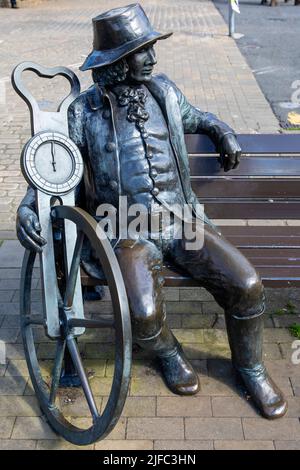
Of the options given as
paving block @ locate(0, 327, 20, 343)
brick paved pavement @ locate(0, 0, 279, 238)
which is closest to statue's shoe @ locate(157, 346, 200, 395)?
paving block @ locate(0, 327, 20, 343)

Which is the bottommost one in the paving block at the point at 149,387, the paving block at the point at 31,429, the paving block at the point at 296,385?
the paving block at the point at 296,385

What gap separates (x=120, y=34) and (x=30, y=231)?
0.97 m

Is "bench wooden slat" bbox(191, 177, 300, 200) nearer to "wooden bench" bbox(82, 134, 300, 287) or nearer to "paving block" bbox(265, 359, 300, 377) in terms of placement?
"wooden bench" bbox(82, 134, 300, 287)

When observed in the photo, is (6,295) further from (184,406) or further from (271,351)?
(271,351)

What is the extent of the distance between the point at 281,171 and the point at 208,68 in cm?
677

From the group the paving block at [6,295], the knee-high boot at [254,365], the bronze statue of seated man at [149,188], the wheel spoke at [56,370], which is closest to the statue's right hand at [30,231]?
the bronze statue of seated man at [149,188]

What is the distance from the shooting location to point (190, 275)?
2.96 m

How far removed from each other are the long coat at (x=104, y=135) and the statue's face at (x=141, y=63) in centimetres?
15

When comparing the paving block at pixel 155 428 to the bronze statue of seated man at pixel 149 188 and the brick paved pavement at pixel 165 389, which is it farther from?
the bronze statue of seated man at pixel 149 188

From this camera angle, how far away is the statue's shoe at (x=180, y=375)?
296 centimetres

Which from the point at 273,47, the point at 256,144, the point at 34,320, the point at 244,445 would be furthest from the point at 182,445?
the point at 273,47

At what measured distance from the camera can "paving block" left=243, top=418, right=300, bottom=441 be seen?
107 inches

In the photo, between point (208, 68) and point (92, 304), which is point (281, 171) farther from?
point (208, 68)
